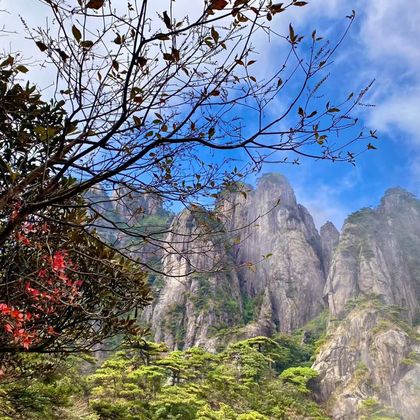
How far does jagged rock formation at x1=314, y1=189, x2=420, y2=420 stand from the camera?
31.0 meters

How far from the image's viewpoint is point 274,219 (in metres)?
64.2

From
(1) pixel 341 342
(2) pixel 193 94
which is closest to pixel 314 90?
(2) pixel 193 94

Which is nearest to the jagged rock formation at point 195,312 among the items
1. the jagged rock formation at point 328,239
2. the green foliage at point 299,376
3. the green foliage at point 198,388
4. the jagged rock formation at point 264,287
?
the jagged rock formation at point 264,287

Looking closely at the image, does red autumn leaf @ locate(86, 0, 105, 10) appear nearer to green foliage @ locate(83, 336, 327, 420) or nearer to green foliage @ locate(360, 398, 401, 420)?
green foliage @ locate(83, 336, 327, 420)

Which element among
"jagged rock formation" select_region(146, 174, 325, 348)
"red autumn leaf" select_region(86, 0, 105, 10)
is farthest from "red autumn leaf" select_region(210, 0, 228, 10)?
"jagged rock formation" select_region(146, 174, 325, 348)

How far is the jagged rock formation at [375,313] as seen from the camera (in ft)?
102

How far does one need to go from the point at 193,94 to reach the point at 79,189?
0.73 metres

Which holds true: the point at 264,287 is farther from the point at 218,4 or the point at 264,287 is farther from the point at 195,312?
the point at 218,4

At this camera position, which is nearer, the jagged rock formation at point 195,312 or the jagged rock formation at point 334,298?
the jagged rock formation at point 334,298

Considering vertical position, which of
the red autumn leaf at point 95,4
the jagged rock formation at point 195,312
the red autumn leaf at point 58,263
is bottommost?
the red autumn leaf at point 58,263

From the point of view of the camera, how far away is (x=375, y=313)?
37656mm

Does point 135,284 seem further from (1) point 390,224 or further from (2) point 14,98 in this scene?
(1) point 390,224

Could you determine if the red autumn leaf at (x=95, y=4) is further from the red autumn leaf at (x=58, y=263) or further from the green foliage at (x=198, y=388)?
the green foliage at (x=198, y=388)

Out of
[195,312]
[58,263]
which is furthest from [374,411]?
[58,263]
